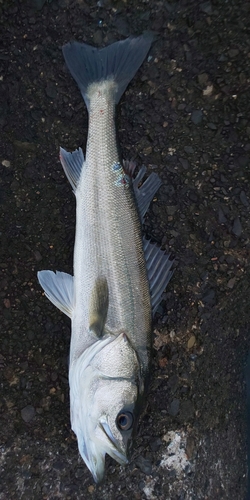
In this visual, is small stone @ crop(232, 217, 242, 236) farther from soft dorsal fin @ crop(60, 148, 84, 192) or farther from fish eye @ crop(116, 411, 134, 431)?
fish eye @ crop(116, 411, 134, 431)

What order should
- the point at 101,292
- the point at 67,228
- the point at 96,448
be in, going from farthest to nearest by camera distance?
1. the point at 67,228
2. the point at 101,292
3. the point at 96,448

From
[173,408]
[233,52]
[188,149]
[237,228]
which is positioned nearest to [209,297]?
[237,228]

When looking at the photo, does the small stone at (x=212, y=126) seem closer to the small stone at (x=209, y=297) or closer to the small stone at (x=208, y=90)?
the small stone at (x=208, y=90)

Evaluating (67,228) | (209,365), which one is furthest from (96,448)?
(67,228)

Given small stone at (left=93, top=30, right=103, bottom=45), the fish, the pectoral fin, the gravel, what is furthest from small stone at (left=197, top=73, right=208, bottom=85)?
the pectoral fin

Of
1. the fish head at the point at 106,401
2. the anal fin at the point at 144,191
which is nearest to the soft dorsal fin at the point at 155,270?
the anal fin at the point at 144,191

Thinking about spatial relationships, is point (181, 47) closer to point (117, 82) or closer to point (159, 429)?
point (117, 82)

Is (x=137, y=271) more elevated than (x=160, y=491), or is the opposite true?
(x=137, y=271)
